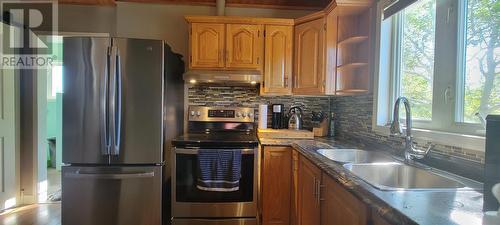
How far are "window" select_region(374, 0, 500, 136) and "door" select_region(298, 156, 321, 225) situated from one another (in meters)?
0.67

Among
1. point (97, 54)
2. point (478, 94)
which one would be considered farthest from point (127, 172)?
point (478, 94)

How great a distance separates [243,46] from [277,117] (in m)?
0.81

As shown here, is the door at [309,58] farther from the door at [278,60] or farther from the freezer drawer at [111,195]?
the freezer drawer at [111,195]

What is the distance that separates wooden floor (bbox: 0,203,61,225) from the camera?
2.60 m

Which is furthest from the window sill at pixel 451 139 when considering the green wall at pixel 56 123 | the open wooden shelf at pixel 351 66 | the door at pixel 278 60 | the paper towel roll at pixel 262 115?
the green wall at pixel 56 123

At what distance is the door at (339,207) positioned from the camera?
106 centimetres

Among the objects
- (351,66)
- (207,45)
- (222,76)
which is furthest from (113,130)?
(351,66)

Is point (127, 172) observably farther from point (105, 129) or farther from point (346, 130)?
point (346, 130)

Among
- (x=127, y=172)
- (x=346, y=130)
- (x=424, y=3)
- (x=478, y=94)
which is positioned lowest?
(x=127, y=172)

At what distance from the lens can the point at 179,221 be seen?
2.40 m

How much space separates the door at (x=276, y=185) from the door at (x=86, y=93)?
50.4 inches

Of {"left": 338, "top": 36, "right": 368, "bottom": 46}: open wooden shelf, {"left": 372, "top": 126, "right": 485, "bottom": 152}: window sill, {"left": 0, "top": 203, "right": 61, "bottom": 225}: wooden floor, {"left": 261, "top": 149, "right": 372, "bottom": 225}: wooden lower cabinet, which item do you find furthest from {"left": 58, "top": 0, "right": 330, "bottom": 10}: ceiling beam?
{"left": 0, "top": 203, "right": 61, "bottom": 225}: wooden floor

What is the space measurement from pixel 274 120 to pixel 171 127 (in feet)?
3.52

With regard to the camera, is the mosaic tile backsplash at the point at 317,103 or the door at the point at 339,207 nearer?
the door at the point at 339,207
